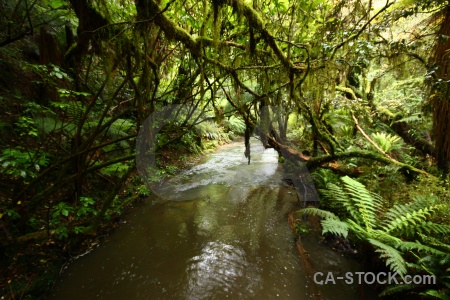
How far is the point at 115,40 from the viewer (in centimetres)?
221

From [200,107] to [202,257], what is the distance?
2.30 meters

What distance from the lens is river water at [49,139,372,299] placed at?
8.11 ft

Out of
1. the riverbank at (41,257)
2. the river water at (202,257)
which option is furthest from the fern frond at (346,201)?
the riverbank at (41,257)

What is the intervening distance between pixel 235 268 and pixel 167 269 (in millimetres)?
869

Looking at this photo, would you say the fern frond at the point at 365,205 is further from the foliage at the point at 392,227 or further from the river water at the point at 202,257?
the river water at the point at 202,257

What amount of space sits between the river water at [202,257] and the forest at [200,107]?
353 mm

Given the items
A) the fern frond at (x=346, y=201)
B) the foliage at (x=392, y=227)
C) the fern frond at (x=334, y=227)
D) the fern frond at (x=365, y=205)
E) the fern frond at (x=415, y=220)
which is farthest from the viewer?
the fern frond at (x=346, y=201)

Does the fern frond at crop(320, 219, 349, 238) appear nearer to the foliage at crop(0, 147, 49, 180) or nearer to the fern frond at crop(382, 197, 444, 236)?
the fern frond at crop(382, 197, 444, 236)

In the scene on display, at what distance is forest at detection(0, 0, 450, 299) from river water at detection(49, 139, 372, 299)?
1.16 ft

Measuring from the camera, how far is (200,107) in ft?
12.0

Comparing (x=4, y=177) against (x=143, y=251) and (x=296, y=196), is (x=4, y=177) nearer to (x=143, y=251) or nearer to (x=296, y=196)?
(x=143, y=251)

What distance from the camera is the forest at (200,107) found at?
2314mm

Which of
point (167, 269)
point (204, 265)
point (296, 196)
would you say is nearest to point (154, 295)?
point (167, 269)

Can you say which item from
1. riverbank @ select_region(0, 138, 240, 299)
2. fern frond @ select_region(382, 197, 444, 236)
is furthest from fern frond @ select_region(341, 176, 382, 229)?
riverbank @ select_region(0, 138, 240, 299)
